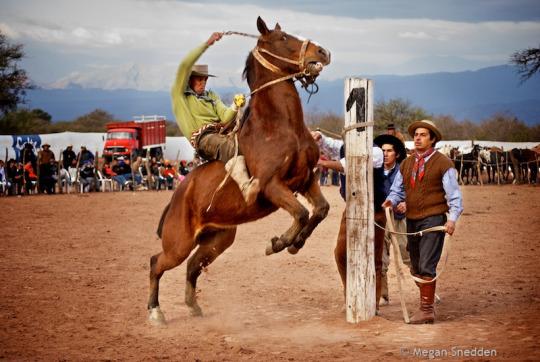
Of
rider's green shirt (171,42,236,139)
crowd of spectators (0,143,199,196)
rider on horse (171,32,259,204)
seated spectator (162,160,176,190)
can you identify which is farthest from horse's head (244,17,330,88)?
seated spectator (162,160,176,190)

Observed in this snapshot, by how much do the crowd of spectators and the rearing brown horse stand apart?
57.2 ft

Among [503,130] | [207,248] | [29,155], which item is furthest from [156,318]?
[503,130]

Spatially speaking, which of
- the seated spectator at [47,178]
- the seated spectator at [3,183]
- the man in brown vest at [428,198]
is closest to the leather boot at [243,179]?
the man in brown vest at [428,198]

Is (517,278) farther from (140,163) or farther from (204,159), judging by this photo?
(140,163)

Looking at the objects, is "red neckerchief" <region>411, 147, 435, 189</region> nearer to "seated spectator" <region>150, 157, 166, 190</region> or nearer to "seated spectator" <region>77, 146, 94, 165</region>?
"seated spectator" <region>77, 146, 94, 165</region>

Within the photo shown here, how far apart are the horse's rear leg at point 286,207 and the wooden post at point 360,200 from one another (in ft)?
1.94

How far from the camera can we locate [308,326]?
7.08 m

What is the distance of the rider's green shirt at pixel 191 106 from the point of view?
741 centimetres

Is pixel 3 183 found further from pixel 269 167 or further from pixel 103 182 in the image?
pixel 269 167

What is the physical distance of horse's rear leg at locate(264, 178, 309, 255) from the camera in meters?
6.52

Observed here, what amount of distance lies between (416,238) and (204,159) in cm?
243

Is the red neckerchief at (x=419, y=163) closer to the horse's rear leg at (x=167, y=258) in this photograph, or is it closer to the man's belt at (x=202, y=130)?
the man's belt at (x=202, y=130)

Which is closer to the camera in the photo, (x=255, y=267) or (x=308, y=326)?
(x=308, y=326)

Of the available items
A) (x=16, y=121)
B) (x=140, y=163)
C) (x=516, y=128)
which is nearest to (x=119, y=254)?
(x=140, y=163)
